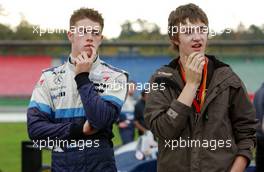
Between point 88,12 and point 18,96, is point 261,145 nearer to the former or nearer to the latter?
point 88,12

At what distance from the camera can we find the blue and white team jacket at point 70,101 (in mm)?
2725

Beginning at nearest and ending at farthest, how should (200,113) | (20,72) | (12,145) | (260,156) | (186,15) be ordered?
(200,113)
(186,15)
(260,156)
(12,145)
(20,72)

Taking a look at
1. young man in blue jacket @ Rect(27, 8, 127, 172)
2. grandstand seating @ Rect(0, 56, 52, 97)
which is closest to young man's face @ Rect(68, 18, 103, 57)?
young man in blue jacket @ Rect(27, 8, 127, 172)

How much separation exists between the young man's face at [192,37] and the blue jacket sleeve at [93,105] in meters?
0.43

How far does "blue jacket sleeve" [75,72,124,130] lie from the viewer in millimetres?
2643

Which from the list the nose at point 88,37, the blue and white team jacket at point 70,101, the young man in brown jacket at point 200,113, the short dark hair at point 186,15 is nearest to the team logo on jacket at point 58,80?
the blue and white team jacket at point 70,101

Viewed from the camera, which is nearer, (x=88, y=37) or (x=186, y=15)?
(x=186, y=15)

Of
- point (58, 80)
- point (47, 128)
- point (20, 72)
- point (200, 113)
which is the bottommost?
point (20, 72)

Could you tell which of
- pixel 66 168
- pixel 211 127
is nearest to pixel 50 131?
pixel 66 168

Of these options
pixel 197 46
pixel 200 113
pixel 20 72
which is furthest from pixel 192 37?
pixel 20 72

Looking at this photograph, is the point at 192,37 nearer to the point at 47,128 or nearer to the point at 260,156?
the point at 47,128

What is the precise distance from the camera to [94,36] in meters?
2.84

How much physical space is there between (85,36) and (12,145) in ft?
38.4

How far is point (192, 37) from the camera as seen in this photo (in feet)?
8.43
